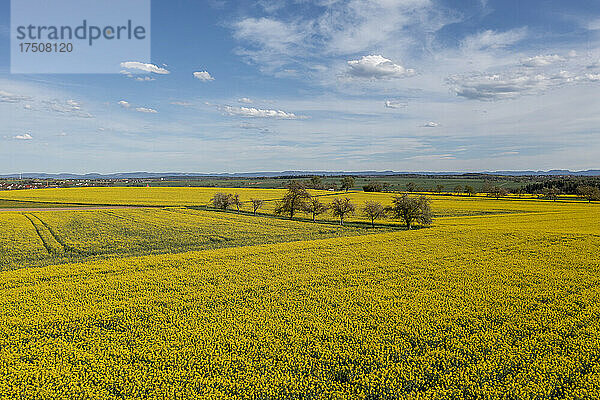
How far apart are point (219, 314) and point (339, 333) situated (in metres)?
5.25

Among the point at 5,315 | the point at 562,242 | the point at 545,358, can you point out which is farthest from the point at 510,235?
the point at 5,315

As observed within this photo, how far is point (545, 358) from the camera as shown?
435 inches

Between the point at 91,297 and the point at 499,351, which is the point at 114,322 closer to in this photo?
the point at 91,297

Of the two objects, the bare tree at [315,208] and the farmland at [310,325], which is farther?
the bare tree at [315,208]

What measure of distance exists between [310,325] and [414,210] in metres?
42.1

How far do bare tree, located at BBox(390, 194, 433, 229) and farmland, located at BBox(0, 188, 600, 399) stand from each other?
77.2 feet

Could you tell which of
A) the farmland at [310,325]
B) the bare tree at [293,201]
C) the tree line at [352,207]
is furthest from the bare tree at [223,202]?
the farmland at [310,325]

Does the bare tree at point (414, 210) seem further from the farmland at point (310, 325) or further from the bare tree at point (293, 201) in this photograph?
the farmland at point (310, 325)

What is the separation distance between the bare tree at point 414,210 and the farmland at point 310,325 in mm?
23524

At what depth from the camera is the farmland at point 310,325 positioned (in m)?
10.0

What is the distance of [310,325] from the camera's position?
13523 millimetres

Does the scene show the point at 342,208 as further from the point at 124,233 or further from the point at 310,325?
the point at 310,325

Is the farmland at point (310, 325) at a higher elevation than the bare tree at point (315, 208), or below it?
below

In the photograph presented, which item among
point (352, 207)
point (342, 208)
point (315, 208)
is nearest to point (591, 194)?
point (352, 207)
